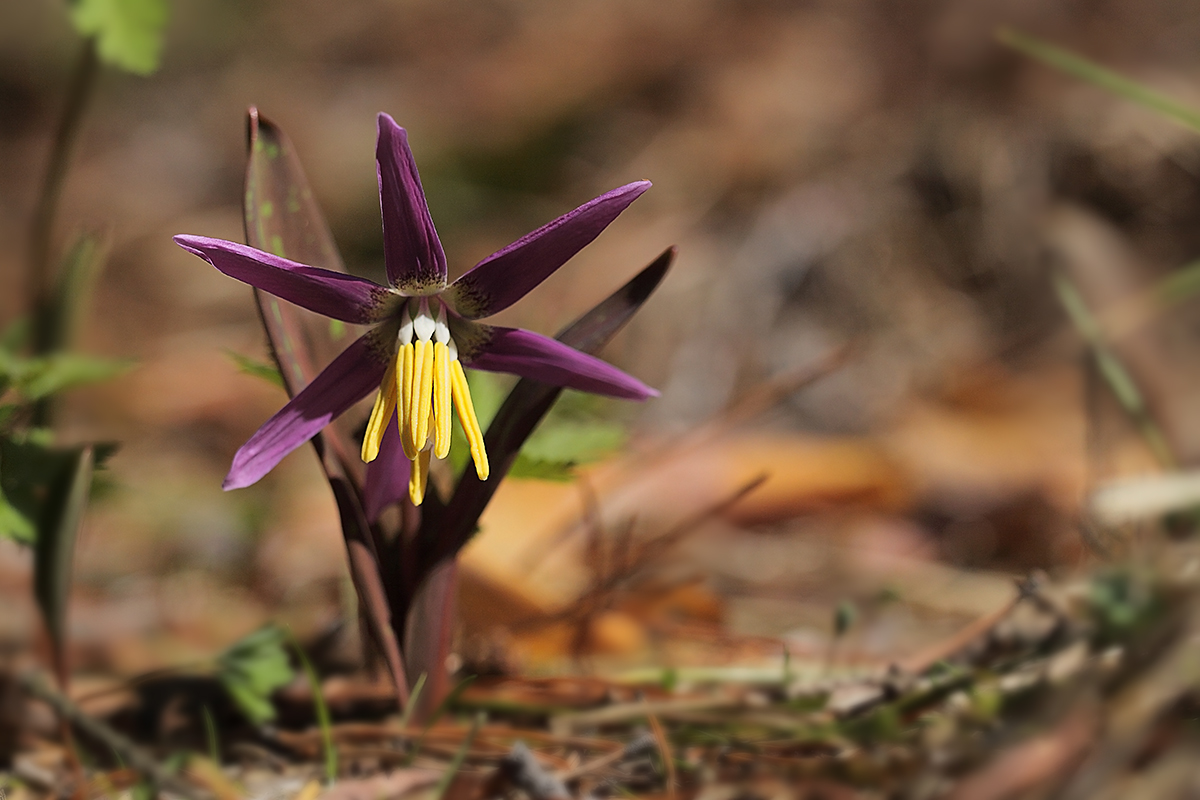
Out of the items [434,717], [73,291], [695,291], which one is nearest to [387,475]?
[434,717]

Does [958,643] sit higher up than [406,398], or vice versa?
[406,398]

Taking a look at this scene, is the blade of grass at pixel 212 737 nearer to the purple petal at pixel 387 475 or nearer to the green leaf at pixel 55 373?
the purple petal at pixel 387 475

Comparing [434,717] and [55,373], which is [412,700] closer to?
[434,717]

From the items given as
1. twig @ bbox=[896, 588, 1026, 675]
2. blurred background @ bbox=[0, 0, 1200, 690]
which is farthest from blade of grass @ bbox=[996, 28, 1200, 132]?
twig @ bbox=[896, 588, 1026, 675]

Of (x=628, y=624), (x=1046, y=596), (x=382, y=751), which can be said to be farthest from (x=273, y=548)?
(x=1046, y=596)

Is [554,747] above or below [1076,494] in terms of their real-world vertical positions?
below

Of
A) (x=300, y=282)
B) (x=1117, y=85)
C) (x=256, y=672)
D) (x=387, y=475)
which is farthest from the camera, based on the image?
(x=1117, y=85)

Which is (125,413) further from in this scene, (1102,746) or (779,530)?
(1102,746)
